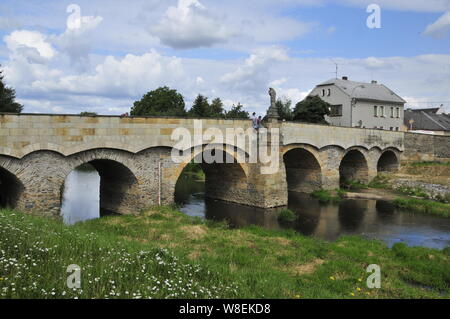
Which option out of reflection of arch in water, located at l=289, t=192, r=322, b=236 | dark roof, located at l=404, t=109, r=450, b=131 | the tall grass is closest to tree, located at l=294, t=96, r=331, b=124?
reflection of arch in water, located at l=289, t=192, r=322, b=236

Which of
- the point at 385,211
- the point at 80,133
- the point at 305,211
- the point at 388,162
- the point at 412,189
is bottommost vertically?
the point at 385,211

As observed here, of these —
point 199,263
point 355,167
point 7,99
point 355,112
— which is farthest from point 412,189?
point 7,99

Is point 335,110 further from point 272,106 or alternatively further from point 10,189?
point 10,189

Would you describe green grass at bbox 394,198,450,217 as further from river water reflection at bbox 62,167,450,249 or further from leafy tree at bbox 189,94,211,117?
leafy tree at bbox 189,94,211,117

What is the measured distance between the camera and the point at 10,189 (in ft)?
52.8

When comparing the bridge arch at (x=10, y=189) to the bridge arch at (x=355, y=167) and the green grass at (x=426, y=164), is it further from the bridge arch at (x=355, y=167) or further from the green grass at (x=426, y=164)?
the green grass at (x=426, y=164)

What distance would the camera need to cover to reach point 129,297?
609 cm

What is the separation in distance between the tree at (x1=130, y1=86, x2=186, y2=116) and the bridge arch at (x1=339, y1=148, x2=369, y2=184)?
25550 mm

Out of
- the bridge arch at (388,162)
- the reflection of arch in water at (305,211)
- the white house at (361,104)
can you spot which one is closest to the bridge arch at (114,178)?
the reflection of arch in water at (305,211)

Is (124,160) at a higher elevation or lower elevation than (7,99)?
lower

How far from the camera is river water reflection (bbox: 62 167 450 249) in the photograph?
58.5ft

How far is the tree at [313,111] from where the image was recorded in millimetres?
41531

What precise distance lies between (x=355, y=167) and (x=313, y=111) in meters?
9.91

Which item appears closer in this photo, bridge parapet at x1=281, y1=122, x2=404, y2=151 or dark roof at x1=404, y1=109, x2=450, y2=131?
bridge parapet at x1=281, y1=122, x2=404, y2=151
